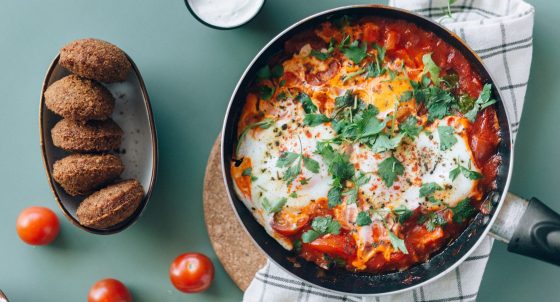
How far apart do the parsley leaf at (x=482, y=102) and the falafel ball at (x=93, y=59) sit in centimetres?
182

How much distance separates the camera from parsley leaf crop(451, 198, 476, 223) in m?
3.23

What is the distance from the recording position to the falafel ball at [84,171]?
10.7 ft

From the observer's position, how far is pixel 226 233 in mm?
3617

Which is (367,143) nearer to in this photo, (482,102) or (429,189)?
(429,189)

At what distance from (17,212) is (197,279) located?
1.18 meters

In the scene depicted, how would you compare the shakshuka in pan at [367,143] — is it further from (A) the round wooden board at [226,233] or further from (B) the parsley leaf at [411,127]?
(A) the round wooden board at [226,233]

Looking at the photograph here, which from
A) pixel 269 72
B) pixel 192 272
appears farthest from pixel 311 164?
pixel 192 272

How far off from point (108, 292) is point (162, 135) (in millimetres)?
947

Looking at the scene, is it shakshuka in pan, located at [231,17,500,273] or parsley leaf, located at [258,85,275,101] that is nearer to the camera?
shakshuka in pan, located at [231,17,500,273]

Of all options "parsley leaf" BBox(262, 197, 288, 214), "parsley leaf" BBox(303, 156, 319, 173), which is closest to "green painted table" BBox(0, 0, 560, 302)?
"parsley leaf" BBox(262, 197, 288, 214)

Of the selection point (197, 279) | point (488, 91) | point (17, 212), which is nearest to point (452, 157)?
point (488, 91)

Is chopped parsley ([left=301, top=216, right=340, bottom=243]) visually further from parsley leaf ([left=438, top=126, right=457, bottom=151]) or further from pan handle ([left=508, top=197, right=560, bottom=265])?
pan handle ([left=508, top=197, right=560, bottom=265])

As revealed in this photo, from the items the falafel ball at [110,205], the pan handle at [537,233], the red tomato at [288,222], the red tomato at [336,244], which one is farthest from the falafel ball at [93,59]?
the pan handle at [537,233]

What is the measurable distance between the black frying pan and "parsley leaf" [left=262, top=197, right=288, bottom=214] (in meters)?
0.11
